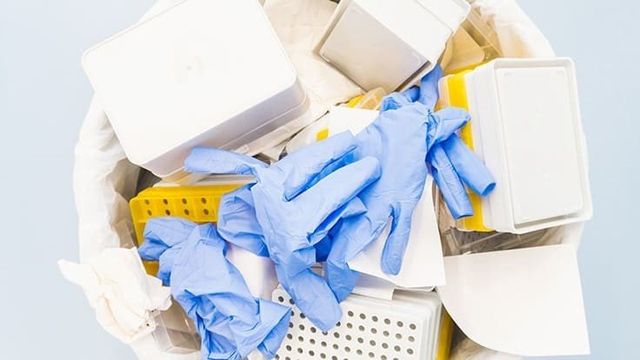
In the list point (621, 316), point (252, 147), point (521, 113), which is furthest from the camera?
point (621, 316)

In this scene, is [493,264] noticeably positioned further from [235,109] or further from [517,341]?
[235,109]

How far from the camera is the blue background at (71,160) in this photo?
104cm

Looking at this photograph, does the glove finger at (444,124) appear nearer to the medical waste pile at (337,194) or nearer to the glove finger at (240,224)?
the medical waste pile at (337,194)

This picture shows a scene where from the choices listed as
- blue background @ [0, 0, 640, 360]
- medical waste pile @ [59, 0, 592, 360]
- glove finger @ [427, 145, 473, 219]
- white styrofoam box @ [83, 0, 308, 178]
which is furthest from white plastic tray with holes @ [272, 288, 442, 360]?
blue background @ [0, 0, 640, 360]

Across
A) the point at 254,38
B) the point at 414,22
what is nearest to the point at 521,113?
the point at 414,22

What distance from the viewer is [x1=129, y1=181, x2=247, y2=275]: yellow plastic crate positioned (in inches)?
32.1

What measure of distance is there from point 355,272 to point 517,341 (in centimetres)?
21

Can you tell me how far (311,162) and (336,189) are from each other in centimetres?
5

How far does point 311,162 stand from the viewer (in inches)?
28.0

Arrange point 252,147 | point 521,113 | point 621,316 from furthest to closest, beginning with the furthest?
point 621,316
point 252,147
point 521,113

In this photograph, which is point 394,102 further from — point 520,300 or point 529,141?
point 520,300

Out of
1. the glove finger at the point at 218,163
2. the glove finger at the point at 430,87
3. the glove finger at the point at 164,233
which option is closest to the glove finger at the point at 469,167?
the glove finger at the point at 430,87

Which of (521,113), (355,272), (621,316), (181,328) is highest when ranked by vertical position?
(521,113)

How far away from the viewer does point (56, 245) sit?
3.59 feet
